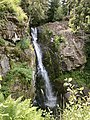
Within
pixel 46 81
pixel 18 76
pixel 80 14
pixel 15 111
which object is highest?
pixel 80 14

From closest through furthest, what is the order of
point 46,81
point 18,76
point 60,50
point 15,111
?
point 15,111 < point 18,76 < point 46,81 < point 60,50

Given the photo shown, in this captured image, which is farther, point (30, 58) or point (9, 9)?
point (30, 58)

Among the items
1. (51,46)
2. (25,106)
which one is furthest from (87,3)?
(51,46)

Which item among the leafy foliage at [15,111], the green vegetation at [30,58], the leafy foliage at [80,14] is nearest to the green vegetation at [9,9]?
the green vegetation at [30,58]

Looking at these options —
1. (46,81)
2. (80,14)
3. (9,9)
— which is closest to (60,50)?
(46,81)

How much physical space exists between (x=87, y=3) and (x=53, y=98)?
10.2m

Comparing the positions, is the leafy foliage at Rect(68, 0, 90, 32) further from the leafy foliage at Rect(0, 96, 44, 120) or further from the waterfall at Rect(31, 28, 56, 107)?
the waterfall at Rect(31, 28, 56, 107)

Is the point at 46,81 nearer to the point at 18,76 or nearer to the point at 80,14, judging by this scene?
the point at 18,76

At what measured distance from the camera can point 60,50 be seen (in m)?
18.8

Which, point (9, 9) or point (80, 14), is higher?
point (9, 9)

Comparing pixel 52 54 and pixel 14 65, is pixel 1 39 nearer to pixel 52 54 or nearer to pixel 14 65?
pixel 14 65

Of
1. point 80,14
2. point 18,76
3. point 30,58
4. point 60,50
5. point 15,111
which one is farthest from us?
point 60,50

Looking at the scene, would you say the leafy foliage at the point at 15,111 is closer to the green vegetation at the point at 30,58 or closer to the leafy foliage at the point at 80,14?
the green vegetation at the point at 30,58

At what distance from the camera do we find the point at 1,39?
437 inches
